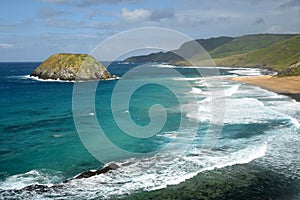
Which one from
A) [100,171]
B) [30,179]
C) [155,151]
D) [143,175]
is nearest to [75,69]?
[155,151]

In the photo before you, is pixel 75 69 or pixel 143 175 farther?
pixel 75 69

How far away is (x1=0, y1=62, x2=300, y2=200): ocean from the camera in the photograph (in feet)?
65.9

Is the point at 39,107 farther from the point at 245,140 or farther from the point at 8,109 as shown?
the point at 245,140

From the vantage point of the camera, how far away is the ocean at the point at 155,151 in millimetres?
20078

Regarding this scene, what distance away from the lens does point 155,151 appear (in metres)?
29.1

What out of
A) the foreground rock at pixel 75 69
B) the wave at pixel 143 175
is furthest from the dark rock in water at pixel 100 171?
the foreground rock at pixel 75 69

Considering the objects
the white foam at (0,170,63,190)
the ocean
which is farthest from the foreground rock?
the white foam at (0,170,63,190)

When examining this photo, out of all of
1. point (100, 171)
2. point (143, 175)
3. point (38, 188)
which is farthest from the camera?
point (100, 171)

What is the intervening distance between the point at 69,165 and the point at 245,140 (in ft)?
56.4

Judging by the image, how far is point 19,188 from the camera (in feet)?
67.2

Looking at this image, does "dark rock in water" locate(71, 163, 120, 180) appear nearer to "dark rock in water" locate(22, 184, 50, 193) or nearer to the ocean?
the ocean

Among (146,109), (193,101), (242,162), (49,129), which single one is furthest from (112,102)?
(242,162)

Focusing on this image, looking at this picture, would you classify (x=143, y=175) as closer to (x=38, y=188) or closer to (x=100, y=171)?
(x=100, y=171)

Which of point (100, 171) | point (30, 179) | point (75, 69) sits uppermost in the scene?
point (75, 69)
